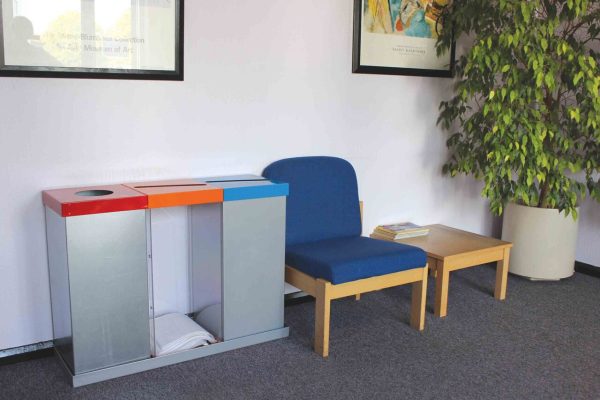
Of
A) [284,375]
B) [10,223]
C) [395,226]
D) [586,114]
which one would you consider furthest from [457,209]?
[10,223]

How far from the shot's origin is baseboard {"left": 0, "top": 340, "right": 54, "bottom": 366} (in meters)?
2.44

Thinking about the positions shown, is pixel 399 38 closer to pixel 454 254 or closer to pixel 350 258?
pixel 454 254

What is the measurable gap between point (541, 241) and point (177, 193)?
2247 millimetres

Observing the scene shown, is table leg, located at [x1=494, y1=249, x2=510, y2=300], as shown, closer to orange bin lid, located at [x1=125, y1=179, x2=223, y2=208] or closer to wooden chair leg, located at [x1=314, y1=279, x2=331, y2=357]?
wooden chair leg, located at [x1=314, y1=279, x2=331, y2=357]

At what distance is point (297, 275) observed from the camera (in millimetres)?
2695

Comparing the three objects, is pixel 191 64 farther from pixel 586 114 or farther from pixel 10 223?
pixel 586 114

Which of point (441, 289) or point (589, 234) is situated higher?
point (589, 234)

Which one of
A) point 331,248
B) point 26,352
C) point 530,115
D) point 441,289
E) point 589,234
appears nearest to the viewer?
point 26,352

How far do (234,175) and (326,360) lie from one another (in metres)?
0.97

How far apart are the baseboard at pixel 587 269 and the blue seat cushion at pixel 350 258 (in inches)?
63.2

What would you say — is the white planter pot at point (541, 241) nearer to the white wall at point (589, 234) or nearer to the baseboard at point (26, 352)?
the white wall at point (589, 234)

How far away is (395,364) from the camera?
2.51 metres

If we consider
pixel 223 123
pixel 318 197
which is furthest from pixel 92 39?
pixel 318 197

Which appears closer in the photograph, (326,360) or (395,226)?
(326,360)
